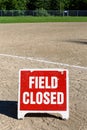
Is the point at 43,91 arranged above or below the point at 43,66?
above

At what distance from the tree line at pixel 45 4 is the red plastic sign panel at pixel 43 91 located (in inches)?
2990

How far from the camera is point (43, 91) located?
6.70 m

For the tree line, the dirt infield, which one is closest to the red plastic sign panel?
the dirt infield

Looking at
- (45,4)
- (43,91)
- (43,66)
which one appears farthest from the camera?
(45,4)

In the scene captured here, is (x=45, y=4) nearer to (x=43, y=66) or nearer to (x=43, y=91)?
(x=43, y=66)

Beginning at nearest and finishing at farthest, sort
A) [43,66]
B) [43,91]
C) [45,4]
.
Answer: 1. [43,91]
2. [43,66]
3. [45,4]

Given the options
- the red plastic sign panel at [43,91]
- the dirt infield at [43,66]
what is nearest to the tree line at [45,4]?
the dirt infield at [43,66]

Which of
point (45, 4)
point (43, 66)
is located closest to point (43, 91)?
point (43, 66)

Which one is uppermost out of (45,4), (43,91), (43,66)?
(43,91)

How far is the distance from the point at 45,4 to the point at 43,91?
80.2m

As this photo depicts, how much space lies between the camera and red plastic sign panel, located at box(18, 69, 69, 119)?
6.68 m

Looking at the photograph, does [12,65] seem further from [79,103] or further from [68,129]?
[68,129]

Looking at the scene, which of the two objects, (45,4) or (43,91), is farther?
(45,4)

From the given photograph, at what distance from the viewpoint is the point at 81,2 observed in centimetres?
8631
